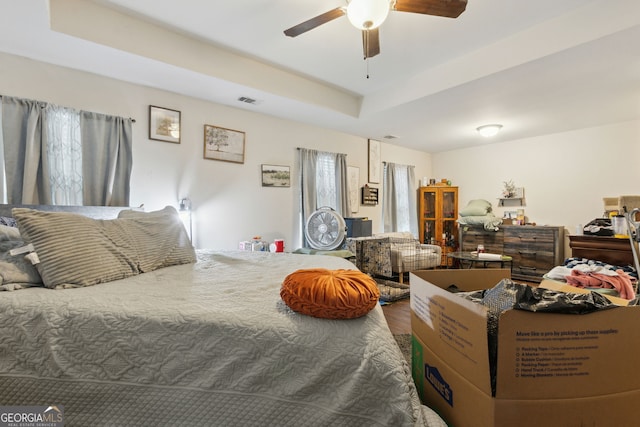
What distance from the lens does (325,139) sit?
4434mm

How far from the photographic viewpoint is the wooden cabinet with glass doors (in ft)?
17.7

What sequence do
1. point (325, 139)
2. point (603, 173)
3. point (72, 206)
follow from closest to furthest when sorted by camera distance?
point (72, 206) → point (603, 173) → point (325, 139)

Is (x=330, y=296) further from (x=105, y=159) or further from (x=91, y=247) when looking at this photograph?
(x=105, y=159)

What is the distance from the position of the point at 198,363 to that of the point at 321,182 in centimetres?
362

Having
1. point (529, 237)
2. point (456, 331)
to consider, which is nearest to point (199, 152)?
point (456, 331)

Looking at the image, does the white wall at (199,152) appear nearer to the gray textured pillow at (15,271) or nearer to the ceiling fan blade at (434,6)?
the gray textured pillow at (15,271)

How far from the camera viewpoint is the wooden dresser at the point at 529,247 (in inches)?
164

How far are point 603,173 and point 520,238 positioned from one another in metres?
1.42

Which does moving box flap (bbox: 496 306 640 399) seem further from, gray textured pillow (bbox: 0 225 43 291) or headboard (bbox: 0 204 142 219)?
headboard (bbox: 0 204 142 219)

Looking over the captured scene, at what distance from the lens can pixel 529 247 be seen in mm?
4355

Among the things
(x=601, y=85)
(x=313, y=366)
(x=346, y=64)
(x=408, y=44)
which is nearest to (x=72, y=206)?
(x=313, y=366)

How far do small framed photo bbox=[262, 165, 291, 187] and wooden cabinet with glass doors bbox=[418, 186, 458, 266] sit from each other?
3.03 metres

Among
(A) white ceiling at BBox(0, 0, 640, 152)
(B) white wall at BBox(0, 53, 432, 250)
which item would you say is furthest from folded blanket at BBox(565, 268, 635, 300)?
(B) white wall at BBox(0, 53, 432, 250)

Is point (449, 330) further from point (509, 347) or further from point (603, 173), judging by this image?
point (603, 173)
